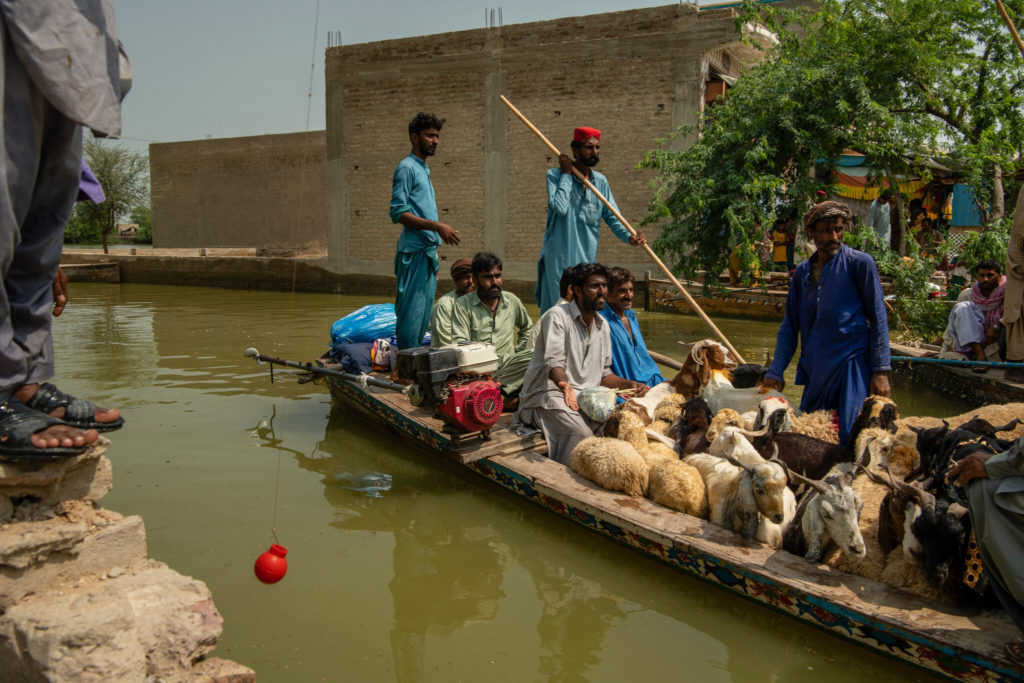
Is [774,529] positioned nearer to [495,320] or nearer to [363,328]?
[495,320]

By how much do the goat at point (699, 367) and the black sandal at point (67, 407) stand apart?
3656 mm

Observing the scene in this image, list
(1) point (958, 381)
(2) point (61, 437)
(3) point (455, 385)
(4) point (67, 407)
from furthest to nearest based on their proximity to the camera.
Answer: (1) point (958, 381) < (3) point (455, 385) < (4) point (67, 407) < (2) point (61, 437)

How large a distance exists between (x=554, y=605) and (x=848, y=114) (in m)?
8.75

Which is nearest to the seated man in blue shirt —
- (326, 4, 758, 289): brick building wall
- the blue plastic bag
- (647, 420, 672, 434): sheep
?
(647, 420, 672, 434): sheep

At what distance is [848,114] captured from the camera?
10.1 m

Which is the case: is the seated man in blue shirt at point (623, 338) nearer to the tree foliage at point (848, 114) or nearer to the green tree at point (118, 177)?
the tree foliage at point (848, 114)

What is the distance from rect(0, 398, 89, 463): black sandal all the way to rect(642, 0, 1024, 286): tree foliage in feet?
30.0

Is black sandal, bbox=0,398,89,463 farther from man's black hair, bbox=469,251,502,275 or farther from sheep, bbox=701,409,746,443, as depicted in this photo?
man's black hair, bbox=469,251,502,275

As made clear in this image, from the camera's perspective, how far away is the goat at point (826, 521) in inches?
122

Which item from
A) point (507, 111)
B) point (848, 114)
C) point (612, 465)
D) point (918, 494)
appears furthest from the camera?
point (507, 111)

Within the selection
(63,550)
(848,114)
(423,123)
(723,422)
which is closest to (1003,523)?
(723,422)

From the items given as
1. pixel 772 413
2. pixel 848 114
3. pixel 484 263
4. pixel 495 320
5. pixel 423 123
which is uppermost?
pixel 848 114

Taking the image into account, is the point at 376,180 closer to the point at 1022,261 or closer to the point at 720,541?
the point at 1022,261

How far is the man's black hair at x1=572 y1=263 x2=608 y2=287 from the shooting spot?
5.06 meters
